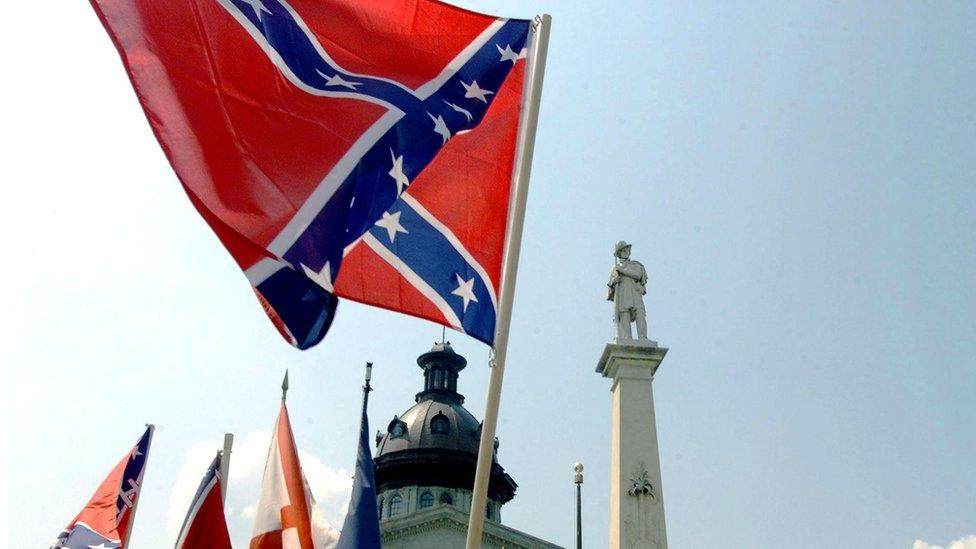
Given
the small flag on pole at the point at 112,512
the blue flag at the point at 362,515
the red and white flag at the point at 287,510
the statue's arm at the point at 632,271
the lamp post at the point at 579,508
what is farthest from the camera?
the lamp post at the point at 579,508

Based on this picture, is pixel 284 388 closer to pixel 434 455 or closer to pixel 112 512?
pixel 112 512

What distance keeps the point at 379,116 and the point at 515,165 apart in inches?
40.3

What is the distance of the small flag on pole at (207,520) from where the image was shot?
11.0 metres

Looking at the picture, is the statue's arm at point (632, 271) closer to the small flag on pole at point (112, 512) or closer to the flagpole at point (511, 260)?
the small flag on pole at point (112, 512)

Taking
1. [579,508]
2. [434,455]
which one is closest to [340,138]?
[579,508]

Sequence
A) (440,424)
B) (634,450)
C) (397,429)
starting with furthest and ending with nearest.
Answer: (397,429)
(440,424)
(634,450)

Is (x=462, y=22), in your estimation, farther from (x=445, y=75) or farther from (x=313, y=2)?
(x=313, y=2)

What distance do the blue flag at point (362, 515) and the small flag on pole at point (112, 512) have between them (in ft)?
16.3

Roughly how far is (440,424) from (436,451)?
2935 millimetres

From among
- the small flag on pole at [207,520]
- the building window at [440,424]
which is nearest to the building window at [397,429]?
the building window at [440,424]

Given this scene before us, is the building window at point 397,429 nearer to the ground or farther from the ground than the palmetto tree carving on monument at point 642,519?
farther from the ground

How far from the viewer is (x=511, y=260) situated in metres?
6.37

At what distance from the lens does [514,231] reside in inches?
254

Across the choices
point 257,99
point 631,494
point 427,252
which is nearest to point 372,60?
point 257,99
